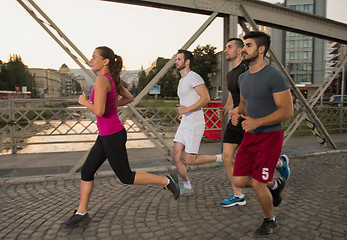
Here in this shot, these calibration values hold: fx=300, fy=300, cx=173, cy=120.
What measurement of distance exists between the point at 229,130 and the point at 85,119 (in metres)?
5.49

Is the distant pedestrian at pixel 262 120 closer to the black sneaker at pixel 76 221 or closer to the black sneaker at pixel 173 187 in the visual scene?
the black sneaker at pixel 173 187

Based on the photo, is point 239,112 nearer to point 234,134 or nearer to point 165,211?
point 234,134

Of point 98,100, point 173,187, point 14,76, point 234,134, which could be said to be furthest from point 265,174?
point 14,76

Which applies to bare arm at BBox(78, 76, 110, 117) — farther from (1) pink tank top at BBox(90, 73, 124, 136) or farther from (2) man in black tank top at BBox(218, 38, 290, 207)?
(2) man in black tank top at BBox(218, 38, 290, 207)

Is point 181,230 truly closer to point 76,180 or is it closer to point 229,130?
point 229,130

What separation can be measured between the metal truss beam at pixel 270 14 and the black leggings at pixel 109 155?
9.93 feet

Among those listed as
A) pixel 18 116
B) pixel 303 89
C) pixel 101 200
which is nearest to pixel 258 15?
pixel 101 200

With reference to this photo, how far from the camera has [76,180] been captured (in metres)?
4.96

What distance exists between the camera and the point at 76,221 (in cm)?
307

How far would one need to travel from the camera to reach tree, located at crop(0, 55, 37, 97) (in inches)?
2758

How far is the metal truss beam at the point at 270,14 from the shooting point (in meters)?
5.48

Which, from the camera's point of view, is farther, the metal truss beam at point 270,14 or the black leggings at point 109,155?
the metal truss beam at point 270,14

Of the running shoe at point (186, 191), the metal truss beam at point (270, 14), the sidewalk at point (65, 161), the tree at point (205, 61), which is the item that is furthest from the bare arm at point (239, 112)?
the tree at point (205, 61)

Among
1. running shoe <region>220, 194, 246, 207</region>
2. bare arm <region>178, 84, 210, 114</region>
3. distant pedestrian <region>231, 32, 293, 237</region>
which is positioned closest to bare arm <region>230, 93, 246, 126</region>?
distant pedestrian <region>231, 32, 293, 237</region>
